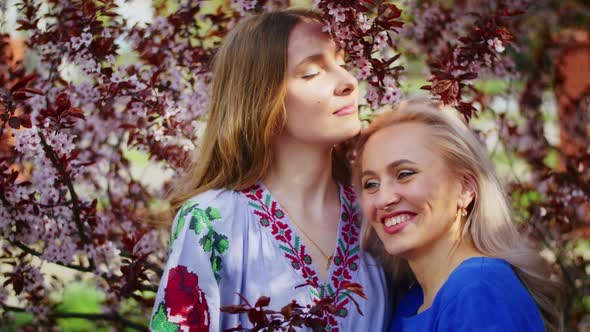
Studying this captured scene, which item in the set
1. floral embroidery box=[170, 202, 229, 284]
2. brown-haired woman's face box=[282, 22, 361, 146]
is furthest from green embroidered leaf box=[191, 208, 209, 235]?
brown-haired woman's face box=[282, 22, 361, 146]

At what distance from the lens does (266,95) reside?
244 centimetres

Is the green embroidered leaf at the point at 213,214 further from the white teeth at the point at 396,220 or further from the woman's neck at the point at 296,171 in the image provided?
the white teeth at the point at 396,220

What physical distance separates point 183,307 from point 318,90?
2.49ft

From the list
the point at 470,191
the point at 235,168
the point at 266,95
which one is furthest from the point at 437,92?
the point at 235,168

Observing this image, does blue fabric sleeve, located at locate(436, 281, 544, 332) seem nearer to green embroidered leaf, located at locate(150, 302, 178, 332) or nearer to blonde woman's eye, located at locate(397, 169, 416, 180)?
blonde woman's eye, located at locate(397, 169, 416, 180)

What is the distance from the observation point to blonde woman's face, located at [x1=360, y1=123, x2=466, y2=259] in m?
2.22

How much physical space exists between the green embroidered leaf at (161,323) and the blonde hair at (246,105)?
0.41 m

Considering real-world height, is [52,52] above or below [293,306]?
above

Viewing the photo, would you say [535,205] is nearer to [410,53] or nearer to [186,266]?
[410,53]

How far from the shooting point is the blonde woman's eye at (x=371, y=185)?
2309 mm

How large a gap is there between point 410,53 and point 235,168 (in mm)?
1626

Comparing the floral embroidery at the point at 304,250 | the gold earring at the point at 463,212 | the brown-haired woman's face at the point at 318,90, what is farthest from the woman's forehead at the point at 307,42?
the gold earring at the point at 463,212

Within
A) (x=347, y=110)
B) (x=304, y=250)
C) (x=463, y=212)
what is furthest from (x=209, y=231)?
(x=463, y=212)

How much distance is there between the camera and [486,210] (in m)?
2.26
